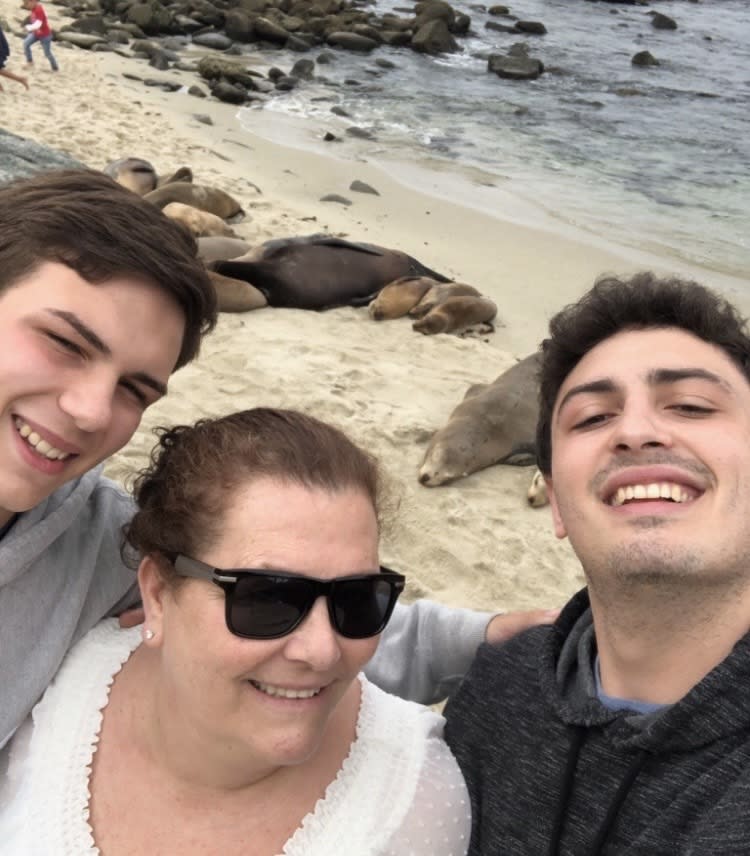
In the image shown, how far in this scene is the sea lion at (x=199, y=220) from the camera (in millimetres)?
7898

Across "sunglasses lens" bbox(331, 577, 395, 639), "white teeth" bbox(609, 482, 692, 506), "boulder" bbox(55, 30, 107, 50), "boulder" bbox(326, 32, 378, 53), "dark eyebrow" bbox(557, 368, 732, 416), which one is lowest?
"boulder" bbox(326, 32, 378, 53)

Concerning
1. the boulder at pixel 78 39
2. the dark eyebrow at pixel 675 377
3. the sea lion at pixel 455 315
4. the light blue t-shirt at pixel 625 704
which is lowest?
the boulder at pixel 78 39

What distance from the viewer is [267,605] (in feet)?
5.19

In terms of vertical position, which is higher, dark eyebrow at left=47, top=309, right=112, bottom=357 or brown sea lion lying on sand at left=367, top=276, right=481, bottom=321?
dark eyebrow at left=47, top=309, right=112, bottom=357

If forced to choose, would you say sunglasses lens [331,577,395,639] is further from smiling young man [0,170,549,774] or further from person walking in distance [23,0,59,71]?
person walking in distance [23,0,59,71]

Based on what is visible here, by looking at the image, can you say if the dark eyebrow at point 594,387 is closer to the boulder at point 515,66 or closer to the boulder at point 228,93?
the boulder at point 228,93

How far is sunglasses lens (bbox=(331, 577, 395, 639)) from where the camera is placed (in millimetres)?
1633

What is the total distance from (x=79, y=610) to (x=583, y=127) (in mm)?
15540

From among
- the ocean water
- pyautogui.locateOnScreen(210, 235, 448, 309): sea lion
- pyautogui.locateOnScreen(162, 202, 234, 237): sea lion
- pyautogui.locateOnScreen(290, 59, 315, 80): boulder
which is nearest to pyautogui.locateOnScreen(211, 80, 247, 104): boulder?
the ocean water

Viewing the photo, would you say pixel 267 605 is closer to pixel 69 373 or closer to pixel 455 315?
pixel 69 373

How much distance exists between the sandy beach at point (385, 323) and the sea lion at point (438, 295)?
0.22 meters

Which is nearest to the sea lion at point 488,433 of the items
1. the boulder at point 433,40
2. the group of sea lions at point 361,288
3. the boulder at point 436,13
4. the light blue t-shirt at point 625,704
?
the group of sea lions at point 361,288

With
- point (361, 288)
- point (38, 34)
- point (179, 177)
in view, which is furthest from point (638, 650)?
point (38, 34)

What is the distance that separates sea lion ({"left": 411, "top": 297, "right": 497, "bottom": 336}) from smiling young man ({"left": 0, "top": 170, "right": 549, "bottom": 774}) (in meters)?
4.80
